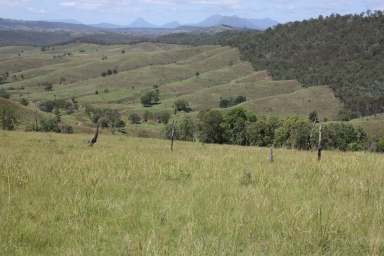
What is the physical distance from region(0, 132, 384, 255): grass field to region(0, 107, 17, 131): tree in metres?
73.0

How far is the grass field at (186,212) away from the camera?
4836mm

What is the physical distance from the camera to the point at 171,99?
191 metres

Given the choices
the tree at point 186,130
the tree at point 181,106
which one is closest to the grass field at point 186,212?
the tree at point 186,130

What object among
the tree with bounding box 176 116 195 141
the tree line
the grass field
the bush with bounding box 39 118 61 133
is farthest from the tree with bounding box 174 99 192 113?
the grass field

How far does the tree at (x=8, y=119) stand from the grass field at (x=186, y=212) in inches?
2875

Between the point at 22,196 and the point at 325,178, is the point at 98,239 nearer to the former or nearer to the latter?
the point at 22,196

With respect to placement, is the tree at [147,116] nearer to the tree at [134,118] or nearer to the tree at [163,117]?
the tree at [163,117]

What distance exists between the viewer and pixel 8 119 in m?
79.5

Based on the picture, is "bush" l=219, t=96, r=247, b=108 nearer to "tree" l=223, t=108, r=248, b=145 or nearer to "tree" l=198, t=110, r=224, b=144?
"tree" l=198, t=110, r=224, b=144

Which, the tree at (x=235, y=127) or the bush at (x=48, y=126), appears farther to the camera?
the tree at (x=235, y=127)

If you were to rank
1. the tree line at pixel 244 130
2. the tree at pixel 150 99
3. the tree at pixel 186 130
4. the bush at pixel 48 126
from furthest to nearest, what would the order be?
the tree at pixel 150 99
the tree at pixel 186 130
the bush at pixel 48 126
the tree line at pixel 244 130

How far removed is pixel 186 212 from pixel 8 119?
79.3 m

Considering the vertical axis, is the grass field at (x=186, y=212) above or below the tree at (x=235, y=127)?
above

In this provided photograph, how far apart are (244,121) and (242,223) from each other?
79.3 m
